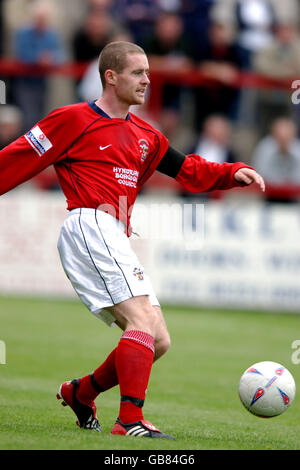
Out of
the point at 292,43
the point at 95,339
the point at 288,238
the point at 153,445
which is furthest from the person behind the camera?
the point at 292,43

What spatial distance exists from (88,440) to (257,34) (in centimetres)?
1226

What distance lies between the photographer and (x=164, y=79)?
14.6 meters

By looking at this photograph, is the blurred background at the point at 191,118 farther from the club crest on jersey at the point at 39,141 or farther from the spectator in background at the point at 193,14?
the club crest on jersey at the point at 39,141

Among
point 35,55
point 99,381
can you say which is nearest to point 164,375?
point 99,381

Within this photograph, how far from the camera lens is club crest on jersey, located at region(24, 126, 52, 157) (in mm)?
5500

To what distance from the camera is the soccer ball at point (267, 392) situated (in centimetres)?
568

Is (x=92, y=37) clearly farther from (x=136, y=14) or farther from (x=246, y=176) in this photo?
(x=246, y=176)

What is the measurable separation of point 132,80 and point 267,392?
221 cm

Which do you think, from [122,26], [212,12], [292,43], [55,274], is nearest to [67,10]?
[122,26]

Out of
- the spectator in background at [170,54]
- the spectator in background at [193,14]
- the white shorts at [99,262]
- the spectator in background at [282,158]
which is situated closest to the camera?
the white shorts at [99,262]

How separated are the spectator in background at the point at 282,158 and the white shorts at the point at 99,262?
9208mm

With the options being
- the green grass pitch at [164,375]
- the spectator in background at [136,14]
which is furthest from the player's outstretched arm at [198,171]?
the spectator in background at [136,14]

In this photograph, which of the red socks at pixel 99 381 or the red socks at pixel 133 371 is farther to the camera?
the red socks at pixel 99 381

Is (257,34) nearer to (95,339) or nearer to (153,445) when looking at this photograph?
(95,339)
